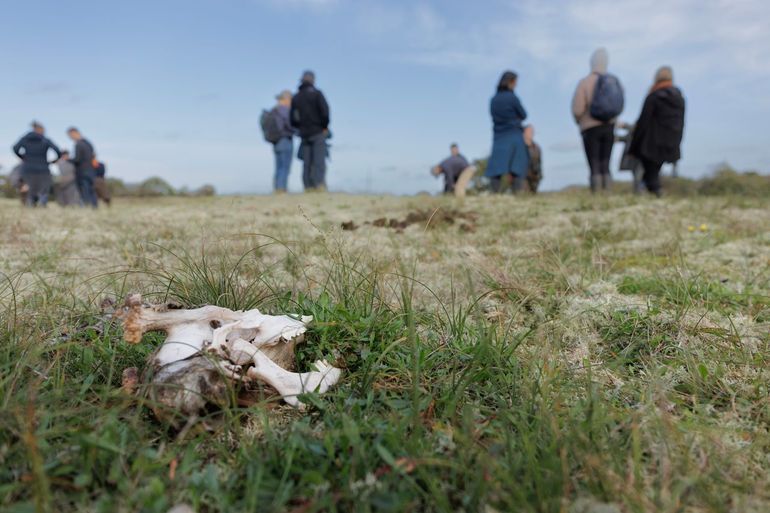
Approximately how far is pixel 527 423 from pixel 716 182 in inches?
814

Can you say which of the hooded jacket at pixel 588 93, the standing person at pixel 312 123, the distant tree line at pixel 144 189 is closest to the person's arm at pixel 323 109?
the standing person at pixel 312 123

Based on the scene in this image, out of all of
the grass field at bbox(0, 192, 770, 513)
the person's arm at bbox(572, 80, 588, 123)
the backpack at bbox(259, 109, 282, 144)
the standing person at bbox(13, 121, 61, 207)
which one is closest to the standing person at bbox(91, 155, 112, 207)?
the standing person at bbox(13, 121, 61, 207)

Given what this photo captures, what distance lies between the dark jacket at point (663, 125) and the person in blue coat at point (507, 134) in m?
2.33

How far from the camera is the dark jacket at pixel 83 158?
12.7 meters

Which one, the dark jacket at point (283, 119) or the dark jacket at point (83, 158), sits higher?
the dark jacket at point (283, 119)

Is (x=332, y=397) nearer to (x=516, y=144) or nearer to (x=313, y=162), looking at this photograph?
(x=516, y=144)

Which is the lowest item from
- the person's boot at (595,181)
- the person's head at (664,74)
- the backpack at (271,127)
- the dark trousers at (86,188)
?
the dark trousers at (86,188)

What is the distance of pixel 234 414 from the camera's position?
1725 mm

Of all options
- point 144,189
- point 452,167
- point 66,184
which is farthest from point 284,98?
point 144,189

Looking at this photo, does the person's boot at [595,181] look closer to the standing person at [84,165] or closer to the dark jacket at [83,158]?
the standing person at [84,165]

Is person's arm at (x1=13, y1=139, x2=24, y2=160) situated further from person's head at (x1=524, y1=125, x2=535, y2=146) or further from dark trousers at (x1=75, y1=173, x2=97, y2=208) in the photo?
person's head at (x1=524, y1=125, x2=535, y2=146)

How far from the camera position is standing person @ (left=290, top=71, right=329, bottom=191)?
11.7 metres

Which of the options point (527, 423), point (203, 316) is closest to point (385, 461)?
point (527, 423)

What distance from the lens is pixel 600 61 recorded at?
938cm
